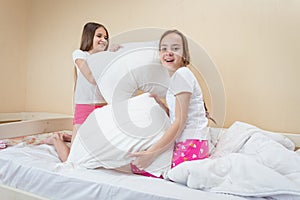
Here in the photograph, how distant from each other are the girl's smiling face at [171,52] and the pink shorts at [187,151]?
0.32 meters

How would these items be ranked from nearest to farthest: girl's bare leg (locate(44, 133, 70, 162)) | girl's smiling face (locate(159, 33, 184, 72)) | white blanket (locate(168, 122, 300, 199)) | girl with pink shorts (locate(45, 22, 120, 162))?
1. white blanket (locate(168, 122, 300, 199))
2. girl's smiling face (locate(159, 33, 184, 72))
3. girl's bare leg (locate(44, 133, 70, 162))
4. girl with pink shorts (locate(45, 22, 120, 162))

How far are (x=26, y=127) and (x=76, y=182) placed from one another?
2.61 feet

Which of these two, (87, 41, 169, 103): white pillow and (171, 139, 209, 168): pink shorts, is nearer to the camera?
(171, 139, 209, 168): pink shorts

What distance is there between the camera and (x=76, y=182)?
1.08 m

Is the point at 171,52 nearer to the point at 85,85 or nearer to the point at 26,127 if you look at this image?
the point at 85,85

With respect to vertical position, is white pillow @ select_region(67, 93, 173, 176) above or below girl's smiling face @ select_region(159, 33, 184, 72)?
below

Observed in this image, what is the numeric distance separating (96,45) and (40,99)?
1075 mm

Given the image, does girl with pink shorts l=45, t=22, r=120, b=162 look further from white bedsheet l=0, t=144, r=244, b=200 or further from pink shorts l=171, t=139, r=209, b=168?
pink shorts l=171, t=139, r=209, b=168

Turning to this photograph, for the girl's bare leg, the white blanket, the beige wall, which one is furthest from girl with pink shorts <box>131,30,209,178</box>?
the girl's bare leg

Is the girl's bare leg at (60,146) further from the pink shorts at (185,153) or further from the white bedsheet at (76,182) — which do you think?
the pink shorts at (185,153)

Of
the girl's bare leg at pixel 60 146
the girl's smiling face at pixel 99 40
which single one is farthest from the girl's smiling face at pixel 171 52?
the girl's bare leg at pixel 60 146

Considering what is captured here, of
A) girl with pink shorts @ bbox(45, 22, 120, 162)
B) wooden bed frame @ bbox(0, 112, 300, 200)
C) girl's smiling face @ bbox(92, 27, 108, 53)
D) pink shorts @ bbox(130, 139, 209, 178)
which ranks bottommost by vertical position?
wooden bed frame @ bbox(0, 112, 300, 200)

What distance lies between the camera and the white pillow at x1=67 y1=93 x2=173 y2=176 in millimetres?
1134

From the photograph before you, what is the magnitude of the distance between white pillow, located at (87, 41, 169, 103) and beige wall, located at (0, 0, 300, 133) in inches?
13.9
